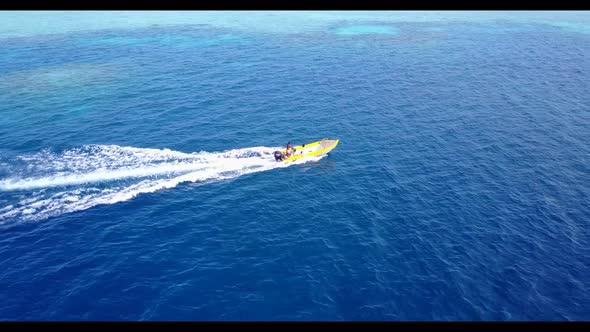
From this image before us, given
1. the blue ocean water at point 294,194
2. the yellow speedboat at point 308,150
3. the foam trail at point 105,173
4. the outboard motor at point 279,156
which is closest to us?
the blue ocean water at point 294,194

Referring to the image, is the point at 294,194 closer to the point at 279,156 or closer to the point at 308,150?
the point at 279,156

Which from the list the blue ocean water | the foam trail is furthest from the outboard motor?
the blue ocean water

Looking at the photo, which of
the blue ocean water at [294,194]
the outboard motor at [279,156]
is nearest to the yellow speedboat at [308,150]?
the outboard motor at [279,156]

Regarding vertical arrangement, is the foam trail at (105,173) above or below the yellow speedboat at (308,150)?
below

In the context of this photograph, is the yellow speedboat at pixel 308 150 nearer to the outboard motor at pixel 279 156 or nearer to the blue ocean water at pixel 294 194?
the outboard motor at pixel 279 156

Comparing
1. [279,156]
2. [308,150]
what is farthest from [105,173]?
[308,150]

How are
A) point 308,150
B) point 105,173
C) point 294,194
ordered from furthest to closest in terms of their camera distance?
point 308,150 → point 105,173 → point 294,194

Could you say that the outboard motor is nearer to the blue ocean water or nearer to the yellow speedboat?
the yellow speedboat
